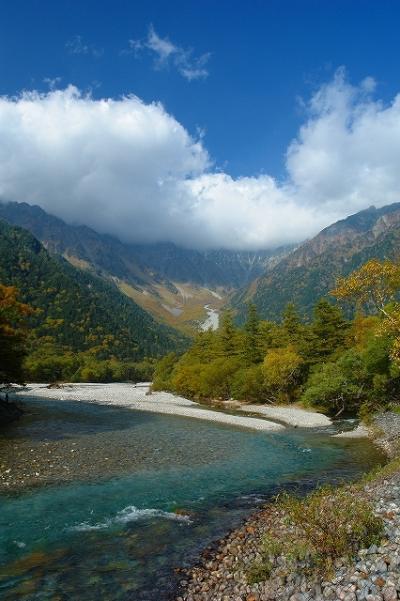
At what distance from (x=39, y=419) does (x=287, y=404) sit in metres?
44.1

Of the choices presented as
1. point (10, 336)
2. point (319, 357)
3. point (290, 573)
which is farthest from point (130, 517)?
point (319, 357)

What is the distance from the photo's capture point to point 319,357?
82688 mm

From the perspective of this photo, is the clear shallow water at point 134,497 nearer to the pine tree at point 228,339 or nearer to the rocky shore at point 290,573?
the rocky shore at point 290,573

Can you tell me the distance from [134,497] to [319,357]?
63.1 metres

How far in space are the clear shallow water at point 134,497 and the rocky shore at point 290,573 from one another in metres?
1.19

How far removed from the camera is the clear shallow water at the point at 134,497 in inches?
625

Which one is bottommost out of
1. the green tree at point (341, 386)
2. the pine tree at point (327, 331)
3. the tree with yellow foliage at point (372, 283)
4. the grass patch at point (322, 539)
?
the green tree at point (341, 386)

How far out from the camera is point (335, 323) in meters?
83.2

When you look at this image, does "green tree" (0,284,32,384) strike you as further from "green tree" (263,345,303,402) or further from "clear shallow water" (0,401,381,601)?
"green tree" (263,345,303,402)

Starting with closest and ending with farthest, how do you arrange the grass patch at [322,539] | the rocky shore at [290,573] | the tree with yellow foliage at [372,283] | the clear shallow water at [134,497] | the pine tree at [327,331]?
the rocky shore at [290,573], the grass patch at [322,539], the clear shallow water at [134,497], the tree with yellow foliage at [372,283], the pine tree at [327,331]

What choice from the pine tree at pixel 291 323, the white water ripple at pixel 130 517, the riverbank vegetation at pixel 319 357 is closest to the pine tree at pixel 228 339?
the riverbank vegetation at pixel 319 357

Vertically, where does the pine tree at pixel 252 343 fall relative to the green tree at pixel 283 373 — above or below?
above

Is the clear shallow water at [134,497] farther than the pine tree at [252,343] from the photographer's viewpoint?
No

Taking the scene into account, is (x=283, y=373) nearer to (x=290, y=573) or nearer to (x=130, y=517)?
(x=130, y=517)
